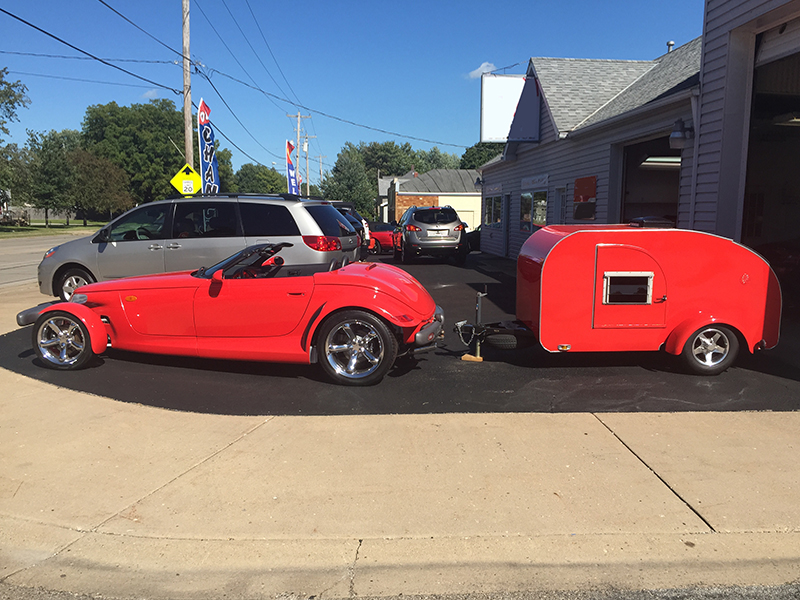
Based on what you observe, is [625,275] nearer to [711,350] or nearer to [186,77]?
[711,350]

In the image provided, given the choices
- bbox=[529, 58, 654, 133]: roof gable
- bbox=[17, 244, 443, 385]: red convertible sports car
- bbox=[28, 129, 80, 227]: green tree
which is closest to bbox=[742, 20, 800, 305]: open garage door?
bbox=[529, 58, 654, 133]: roof gable

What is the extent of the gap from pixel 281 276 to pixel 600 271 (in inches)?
129

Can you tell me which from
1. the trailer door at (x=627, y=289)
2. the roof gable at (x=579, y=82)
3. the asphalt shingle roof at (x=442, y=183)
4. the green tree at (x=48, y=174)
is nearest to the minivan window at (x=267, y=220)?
the trailer door at (x=627, y=289)

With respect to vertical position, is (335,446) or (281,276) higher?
(281,276)

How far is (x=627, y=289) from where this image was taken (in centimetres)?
600

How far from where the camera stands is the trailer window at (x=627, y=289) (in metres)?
5.98

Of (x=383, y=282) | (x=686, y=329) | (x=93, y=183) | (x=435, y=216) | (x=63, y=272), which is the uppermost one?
(x=93, y=183)

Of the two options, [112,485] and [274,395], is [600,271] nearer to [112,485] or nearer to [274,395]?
[274,395]

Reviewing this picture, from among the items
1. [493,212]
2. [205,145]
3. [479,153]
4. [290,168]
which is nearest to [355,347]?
[205,145]

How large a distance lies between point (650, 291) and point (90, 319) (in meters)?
5.81

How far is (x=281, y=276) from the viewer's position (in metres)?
6.12

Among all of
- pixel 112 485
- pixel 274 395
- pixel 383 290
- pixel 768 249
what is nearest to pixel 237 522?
pixel 112 485

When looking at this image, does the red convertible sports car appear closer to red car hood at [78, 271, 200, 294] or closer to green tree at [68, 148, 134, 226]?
red car hood at [78, 271, 200, 294]

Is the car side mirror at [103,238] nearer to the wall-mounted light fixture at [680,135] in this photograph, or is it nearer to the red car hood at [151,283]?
the red car hood at [151,283]
